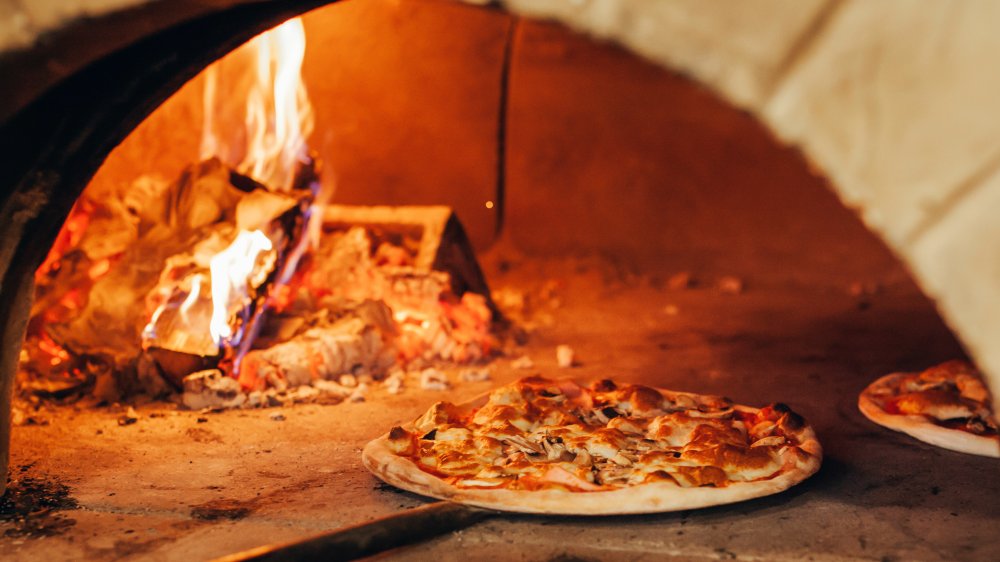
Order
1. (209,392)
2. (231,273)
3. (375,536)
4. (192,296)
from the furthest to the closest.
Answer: (231,273) < (192,296) < (209,392) < (375,536)

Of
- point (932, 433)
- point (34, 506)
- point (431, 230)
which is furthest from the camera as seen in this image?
point (431, 230)

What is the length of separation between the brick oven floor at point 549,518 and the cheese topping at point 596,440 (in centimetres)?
13

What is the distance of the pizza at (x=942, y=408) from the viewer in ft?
11.9

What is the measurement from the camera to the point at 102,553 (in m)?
2.85

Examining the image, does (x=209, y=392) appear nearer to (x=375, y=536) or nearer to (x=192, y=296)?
(x=192, y=296)

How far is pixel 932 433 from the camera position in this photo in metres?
3.69

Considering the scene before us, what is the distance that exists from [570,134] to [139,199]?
3617 millimetres

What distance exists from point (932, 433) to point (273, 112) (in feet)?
14.8


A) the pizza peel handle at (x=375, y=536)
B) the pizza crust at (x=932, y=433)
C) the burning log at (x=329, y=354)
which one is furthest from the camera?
the burning log at (x=329, y=354)

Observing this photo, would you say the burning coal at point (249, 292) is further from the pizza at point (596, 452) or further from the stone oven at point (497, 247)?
the pizza at point (596, 452)

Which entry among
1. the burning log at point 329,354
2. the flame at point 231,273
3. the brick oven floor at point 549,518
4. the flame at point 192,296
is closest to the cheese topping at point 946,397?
the brick oven floor at point 549,518

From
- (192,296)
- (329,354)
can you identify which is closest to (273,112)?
(192,296)

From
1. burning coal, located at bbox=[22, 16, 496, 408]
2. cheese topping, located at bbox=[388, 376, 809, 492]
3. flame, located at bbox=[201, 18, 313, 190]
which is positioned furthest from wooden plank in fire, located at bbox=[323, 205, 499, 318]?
Answer: cheese topping, located at bbox=[388, 376, 809, 492]

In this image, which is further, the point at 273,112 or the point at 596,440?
the point at 273,112
